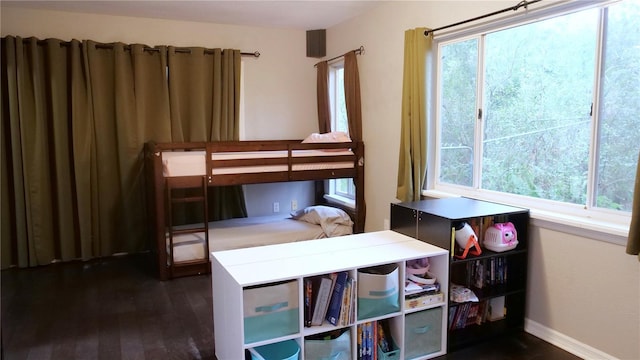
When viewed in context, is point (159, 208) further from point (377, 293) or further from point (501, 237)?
point (501, 237)

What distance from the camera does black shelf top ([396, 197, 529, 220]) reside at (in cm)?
256

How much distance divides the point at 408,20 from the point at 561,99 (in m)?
1.45

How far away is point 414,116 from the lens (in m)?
3.42

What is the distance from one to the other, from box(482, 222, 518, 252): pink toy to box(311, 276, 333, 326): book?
40.6 inches

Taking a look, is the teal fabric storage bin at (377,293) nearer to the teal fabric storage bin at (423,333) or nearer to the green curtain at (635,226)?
the teal fabric storage bin at (423,333)

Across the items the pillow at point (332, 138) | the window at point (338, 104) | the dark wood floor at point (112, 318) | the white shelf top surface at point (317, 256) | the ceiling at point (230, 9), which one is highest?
the ceiling at point (230, 9)

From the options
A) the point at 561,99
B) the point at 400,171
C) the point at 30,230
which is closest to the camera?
the point at 561,99

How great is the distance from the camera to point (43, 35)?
13.4 feet

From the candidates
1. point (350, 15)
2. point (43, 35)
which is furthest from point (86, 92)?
point (350, 15)

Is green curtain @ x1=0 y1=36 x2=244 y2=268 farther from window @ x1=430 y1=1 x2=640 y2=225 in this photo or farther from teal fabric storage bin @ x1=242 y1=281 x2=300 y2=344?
teal fabric storage bin @ x1=242 y1=281 x2=300 y2=344

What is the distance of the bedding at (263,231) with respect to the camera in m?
3.84

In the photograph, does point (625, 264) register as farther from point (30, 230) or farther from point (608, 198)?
point (30, 230)

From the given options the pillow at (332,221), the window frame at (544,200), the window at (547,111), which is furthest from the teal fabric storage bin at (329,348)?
the pillow at (332,221)

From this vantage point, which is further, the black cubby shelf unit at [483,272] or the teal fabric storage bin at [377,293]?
the black cubby shelf unit at [483,272]
